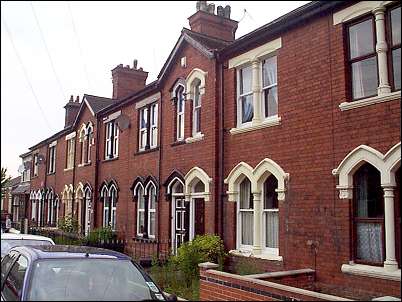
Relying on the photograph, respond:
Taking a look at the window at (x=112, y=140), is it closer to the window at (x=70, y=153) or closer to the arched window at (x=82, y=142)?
the arched window at (x=82, y=142)

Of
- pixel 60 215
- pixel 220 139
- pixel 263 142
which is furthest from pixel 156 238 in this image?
pixel 60 215

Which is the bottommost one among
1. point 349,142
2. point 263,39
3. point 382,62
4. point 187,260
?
point 187,260

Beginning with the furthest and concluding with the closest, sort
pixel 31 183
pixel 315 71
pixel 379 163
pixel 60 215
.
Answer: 1. pixel 31 183
2. pixel 60 215
3. pixel 315 71
4. pixel 379 163

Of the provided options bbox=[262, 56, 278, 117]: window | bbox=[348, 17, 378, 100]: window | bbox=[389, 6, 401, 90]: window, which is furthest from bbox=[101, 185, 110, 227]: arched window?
bbox=[389, 6, 401, 90]: window

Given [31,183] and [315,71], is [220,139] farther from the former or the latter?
[31,183]

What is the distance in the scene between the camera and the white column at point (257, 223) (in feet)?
38.8

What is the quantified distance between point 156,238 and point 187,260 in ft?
17.2

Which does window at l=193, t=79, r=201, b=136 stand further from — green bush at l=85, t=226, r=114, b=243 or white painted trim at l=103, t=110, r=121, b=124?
green bush at l=85, t=226, r=114, b=243

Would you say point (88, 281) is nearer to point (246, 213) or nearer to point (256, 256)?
point (256, 256)

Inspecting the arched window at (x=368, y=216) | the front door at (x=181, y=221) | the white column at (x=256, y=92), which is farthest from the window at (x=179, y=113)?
the arched window at (x=368, y=216)

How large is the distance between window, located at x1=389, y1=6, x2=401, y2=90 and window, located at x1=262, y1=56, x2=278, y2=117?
334cm

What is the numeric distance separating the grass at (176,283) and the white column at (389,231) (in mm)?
3642

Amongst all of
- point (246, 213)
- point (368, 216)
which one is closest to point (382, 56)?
point (368, 216)

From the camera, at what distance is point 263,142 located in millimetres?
12031
